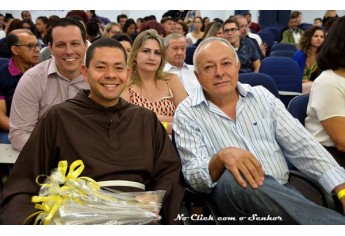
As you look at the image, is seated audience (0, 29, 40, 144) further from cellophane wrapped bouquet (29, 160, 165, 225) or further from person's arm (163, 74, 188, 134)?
cellophane wrapped bouquet (29, 160, 165, 225)

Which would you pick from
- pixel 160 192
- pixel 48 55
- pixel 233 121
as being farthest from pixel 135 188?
pixel 48 55

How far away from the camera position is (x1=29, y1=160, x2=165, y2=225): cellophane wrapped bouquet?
158cm

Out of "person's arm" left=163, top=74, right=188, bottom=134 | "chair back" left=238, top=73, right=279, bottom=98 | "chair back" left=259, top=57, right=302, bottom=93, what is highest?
"chair back" left=238, top=73, right=279, bottom=98

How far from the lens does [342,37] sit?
237 cm

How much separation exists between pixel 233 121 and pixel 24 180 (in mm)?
976

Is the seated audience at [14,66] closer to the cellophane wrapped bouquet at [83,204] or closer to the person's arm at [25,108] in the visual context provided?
the person's arm at [25,108]

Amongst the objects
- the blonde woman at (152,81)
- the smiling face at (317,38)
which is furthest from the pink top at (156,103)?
the smiling face at (317,38)

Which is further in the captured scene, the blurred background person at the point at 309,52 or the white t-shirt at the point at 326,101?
the blurred background person at the point at 309,52

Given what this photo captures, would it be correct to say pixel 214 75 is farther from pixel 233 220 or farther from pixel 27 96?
pixel 27 96

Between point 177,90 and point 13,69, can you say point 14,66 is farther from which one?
point 177,90

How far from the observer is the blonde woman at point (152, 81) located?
125 inches

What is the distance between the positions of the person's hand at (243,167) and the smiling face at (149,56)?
1.60m

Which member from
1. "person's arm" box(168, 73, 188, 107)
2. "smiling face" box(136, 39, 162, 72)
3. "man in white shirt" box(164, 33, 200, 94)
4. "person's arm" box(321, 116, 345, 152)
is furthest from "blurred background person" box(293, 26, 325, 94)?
"person's arm" box(321, 116, 345, 152)

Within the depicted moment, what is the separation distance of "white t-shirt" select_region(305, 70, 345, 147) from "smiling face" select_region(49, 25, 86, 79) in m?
1.37
